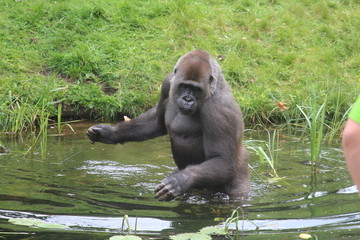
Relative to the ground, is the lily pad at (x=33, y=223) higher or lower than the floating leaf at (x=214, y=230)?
higher

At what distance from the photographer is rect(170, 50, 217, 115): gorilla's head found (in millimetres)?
5539

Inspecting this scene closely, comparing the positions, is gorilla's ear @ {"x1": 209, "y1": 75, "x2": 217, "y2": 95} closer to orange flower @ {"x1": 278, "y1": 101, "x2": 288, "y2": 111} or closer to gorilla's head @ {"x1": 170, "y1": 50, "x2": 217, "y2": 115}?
gorilla's head @ {"x1": 170, "y1": 50, "x2": 217, "y2": 115}

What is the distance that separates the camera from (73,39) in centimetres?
1038

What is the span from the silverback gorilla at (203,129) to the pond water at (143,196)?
241 millimetres

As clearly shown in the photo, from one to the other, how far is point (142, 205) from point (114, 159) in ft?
7.18

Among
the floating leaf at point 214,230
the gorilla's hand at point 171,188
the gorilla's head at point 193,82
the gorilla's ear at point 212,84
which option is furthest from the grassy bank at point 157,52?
the floating leaf at point 214,230

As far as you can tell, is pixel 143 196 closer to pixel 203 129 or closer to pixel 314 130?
pixel 203 129

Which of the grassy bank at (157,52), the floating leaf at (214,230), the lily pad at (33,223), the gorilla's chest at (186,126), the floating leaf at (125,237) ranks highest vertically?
the grassy bank at (157,52)

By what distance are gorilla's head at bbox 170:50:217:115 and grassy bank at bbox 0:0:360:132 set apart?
272cm

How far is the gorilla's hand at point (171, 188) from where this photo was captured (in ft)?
16.3

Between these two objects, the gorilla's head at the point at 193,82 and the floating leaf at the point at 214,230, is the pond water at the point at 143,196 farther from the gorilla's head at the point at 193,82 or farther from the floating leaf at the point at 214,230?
the gorilla's head at the point at 193,82

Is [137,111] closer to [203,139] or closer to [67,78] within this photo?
[67,78]

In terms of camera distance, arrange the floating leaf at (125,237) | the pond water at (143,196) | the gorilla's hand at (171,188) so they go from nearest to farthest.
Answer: the floating leaf at (125,237) → the pond water at (143,196) → the gorilla's hand at (171,188)

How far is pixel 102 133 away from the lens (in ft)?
21.1
